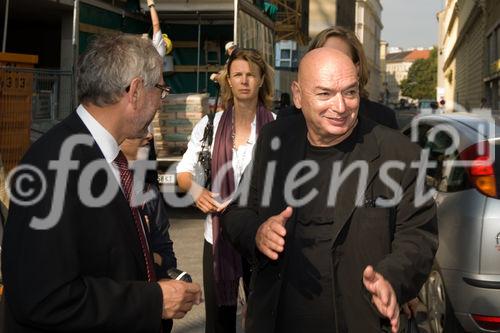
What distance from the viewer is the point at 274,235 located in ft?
7.21

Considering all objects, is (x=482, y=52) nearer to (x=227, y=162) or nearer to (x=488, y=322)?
(x=488, y=322)

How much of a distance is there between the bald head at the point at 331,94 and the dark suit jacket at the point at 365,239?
10 cm

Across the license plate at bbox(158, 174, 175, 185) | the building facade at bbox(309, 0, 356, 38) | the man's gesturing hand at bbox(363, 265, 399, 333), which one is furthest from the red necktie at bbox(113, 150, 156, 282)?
the building facade at bbox(309, 0, 356, 38)

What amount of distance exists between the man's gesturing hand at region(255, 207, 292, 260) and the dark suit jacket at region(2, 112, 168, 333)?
463 millimetres

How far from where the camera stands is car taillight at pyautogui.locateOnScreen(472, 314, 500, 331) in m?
3.97

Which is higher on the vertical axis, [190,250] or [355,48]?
[355,48]

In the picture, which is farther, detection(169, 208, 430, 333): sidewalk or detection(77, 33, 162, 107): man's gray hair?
detection(169, 208, 430, 333): sidewalk

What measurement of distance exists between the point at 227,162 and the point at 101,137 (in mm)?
1905

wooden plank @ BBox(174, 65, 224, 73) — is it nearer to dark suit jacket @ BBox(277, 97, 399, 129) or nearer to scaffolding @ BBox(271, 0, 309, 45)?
dark suit jacket @ BBox(277, 97, 399, 129)

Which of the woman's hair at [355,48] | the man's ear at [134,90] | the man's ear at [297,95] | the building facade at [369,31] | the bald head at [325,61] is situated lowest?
the man's ear at [134,90]

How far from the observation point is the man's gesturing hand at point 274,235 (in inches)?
85.9

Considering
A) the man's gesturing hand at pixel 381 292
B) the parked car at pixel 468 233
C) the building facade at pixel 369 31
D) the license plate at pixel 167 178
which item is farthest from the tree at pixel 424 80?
the man's gesturing hand at pixel 381 292

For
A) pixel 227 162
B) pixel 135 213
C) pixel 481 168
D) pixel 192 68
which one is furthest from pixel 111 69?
pixel 192 68

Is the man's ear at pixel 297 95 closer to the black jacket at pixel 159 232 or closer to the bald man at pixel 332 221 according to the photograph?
the bald man at pixel 332 221
